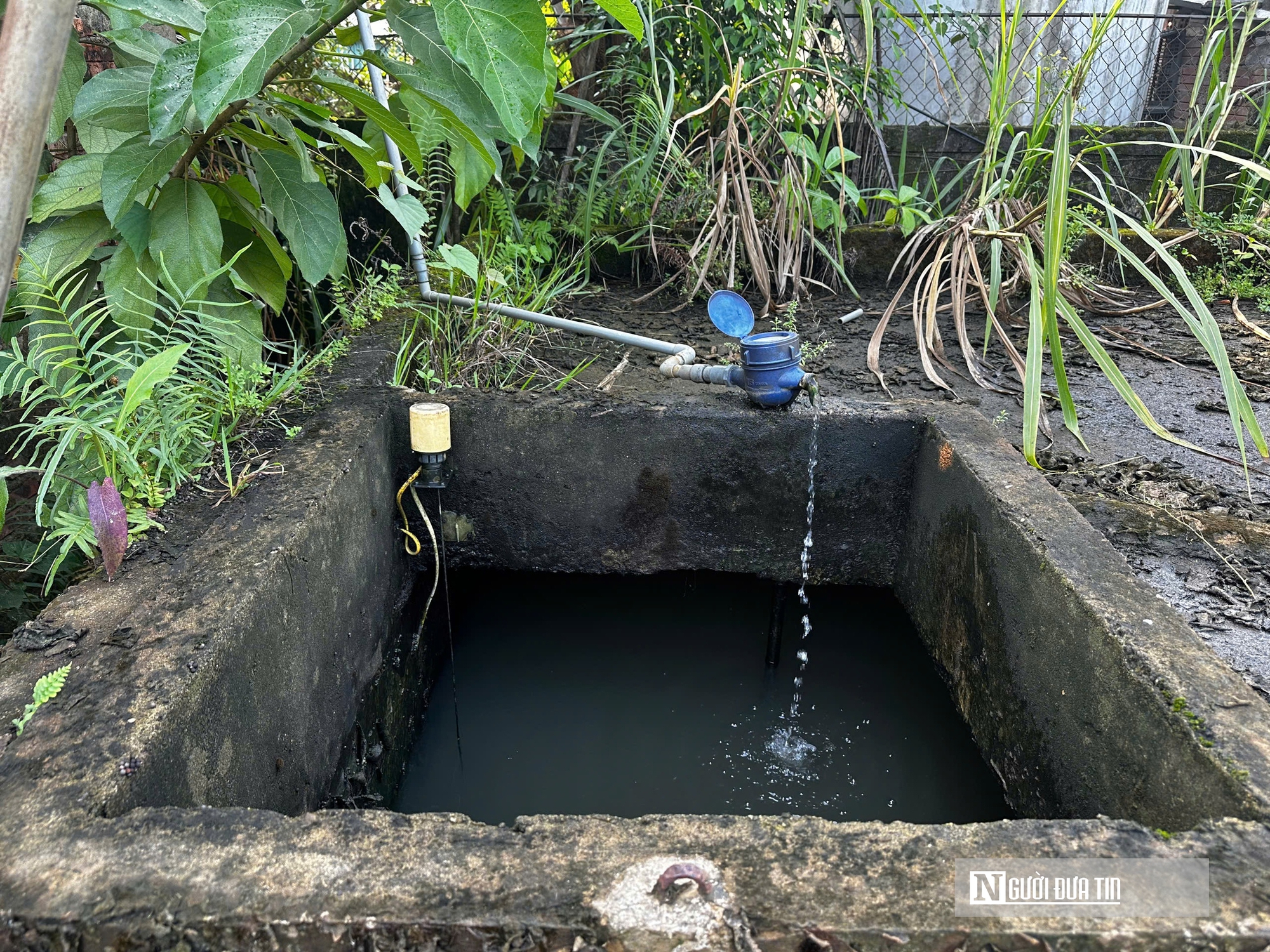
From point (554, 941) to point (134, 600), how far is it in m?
0.94

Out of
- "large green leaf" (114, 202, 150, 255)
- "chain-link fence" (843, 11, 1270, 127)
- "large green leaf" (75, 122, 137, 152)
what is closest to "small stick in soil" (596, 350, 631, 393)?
"large green leaf" (114, 202, 150, 255)

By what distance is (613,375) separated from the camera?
2.59m

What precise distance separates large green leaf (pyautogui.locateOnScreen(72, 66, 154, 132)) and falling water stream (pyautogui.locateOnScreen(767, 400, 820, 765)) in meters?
1.72

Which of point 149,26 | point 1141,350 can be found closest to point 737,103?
point 1141,350

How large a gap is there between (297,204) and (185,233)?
0.25 metres

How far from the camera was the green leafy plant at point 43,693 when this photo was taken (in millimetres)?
1121

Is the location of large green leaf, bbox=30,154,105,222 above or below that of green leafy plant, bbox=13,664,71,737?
above

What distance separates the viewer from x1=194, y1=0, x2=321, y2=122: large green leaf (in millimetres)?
1385

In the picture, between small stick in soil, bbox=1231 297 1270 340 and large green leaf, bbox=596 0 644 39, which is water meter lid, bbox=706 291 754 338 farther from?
small stick in soil, bbox=1231 297 1270 340

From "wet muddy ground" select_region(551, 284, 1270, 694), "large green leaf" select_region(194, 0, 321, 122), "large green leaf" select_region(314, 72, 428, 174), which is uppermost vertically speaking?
"large green leaf" select_region(194, 0, 321, 122)

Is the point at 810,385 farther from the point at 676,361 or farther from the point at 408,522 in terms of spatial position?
the point at 408,522

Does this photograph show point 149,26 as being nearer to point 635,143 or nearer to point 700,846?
point 635,143

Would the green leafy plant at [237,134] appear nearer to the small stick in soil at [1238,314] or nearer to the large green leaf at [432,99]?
the large green leaf at [432,99]

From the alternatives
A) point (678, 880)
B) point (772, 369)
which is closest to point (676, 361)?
point (772, 369)
